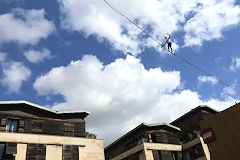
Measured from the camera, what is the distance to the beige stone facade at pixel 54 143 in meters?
23.5

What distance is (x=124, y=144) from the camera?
37312 millimetres

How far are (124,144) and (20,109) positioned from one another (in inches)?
712

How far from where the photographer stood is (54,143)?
25.9 meters

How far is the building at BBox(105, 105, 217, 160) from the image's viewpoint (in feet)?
106

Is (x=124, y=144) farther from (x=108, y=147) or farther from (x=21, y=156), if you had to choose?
(x=21, y=156)

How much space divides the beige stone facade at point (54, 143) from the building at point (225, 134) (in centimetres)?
1530

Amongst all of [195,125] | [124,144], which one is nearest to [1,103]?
[124,144]

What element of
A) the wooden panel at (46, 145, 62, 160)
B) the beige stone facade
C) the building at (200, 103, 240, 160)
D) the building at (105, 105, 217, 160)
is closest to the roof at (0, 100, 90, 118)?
the beige stone facade

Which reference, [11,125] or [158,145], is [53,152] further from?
[158,145]

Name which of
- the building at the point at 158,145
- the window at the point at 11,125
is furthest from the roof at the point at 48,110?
the building at the point at 158,145

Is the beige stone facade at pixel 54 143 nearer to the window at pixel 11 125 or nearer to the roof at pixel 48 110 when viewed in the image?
the window at pixel 11 125

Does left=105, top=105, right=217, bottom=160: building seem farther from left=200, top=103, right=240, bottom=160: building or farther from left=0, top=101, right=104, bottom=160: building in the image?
left=200, top=103, right=240, bottom=160: building

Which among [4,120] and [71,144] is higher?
[4,120]

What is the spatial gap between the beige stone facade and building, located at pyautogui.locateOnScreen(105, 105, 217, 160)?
692 centimetres
